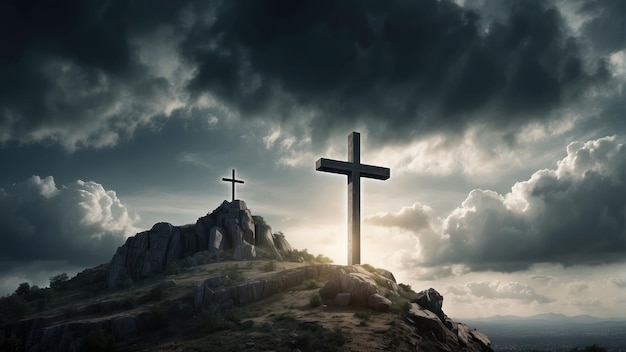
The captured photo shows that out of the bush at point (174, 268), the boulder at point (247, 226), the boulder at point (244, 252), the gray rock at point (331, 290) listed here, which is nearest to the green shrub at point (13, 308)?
the bush at point (174, 268)

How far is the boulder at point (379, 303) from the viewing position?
29.2m

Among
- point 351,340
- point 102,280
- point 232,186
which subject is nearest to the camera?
point 351,340

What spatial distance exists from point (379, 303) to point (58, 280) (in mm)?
47475

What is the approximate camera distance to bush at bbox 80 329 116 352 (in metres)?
28.6

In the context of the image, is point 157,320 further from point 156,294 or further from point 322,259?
point 322,259

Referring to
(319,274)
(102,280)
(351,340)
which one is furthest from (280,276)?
(102,280)

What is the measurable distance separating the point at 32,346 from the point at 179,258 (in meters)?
23.5

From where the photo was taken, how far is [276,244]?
65000 millimetres

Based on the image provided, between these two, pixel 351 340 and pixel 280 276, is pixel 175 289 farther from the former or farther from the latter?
pixel 351 340

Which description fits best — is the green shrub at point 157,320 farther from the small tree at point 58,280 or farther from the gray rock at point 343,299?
the small tree at point 58,280

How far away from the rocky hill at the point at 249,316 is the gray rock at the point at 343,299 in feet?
0.22

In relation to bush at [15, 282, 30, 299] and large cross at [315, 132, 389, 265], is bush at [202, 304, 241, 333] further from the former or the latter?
bush at [15, 282, 30, 299]

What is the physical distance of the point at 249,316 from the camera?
105 feet

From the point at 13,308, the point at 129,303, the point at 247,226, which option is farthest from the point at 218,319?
the point at 247,226
